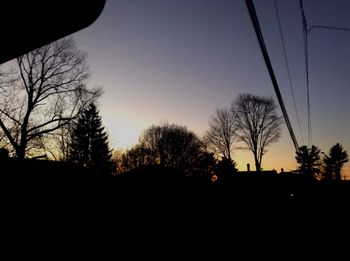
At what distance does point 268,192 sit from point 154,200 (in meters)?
9.39

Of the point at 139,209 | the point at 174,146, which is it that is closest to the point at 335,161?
the point at 174,146

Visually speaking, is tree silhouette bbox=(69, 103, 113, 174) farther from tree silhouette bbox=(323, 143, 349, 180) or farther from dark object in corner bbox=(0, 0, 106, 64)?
tree silhouette bbox=(323, 143, 349, 180)

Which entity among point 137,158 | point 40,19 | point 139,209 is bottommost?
point 139,209

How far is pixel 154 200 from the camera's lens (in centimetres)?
1255

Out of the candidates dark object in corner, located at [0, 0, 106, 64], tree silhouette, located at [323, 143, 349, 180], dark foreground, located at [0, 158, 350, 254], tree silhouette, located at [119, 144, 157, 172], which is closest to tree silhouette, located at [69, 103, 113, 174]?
tree silhouette, located at [119, 144, 157, 172]

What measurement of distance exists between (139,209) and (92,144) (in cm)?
3579

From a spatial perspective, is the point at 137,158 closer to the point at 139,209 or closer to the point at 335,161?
the point at 139,209

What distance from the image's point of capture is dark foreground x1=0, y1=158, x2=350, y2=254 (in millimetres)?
9297

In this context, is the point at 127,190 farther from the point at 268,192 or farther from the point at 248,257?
the point at 268,192

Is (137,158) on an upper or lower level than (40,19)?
upper

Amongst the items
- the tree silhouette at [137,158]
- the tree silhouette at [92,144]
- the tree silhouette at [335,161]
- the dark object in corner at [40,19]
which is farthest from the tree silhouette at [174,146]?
the tree silhouette at [335,161]

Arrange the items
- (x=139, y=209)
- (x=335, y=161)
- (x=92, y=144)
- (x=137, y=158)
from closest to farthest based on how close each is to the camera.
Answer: (x=139, y=209) < (x=92, y=144) < (x=137, y=158) < (x=335, y=161)

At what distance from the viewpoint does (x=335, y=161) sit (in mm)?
99125

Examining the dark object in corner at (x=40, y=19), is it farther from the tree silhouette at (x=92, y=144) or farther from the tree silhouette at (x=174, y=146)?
the tree silhouette at (x=174, y=146)
